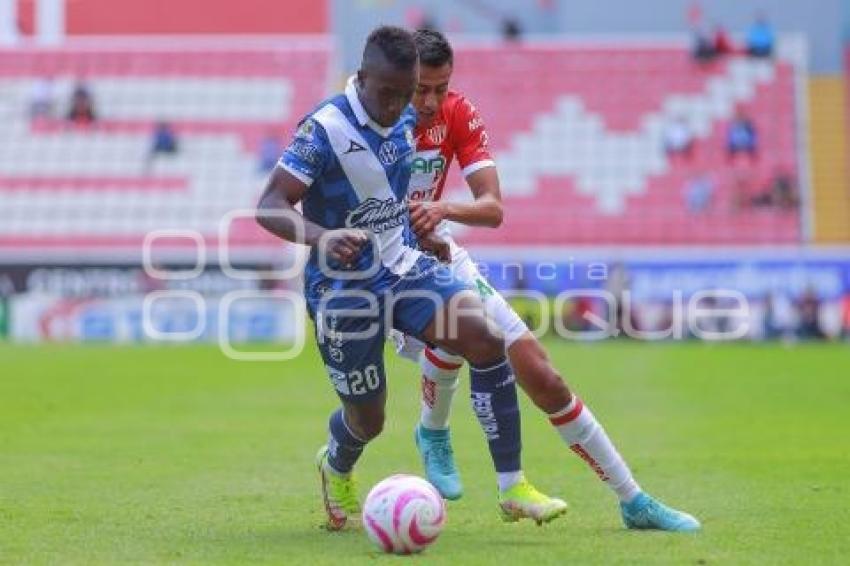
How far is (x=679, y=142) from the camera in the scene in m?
39.9

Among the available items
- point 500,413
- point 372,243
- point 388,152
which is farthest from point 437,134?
point 500,413

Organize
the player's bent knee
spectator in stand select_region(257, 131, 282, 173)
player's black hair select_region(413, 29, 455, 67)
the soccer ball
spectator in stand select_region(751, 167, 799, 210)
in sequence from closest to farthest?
1. the soccer ball
2. the player's bent knee
3. player's black hair select_region(413, 29, 455, 67)
4. spectator in stand select_region(751, 167, 799, 210)
5. spectator in stand select_region(257, 131, 282, 173)

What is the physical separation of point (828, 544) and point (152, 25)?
39.1m

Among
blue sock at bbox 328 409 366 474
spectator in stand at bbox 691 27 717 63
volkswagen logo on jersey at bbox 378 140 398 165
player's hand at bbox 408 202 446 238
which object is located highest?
spectator in stand at bbox 691 27 717 63

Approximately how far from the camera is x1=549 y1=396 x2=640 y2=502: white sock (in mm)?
8383

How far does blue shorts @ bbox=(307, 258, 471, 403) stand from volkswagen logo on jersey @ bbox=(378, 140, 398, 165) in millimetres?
511

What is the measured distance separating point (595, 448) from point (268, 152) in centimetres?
3175

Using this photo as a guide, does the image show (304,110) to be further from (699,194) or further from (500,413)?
(500,413)

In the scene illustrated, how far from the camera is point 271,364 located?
82.4 ft

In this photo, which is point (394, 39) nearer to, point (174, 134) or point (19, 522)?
point (19, 522)

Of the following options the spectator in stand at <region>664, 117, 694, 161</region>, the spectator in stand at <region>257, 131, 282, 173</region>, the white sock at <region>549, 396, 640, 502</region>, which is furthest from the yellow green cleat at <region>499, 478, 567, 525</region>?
the spectator in stand at <region>664, 117, 694, 161</region>

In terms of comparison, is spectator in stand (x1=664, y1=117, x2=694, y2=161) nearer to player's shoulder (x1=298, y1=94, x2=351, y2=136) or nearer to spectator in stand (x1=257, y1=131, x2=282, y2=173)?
spectator in stand (x1=257, y1=131, x2=282, y2=173)

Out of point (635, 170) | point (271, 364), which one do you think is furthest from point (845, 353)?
point (635, 170)

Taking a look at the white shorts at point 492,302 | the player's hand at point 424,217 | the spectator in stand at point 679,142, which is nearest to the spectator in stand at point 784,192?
the spectator in stand at point 679,142
